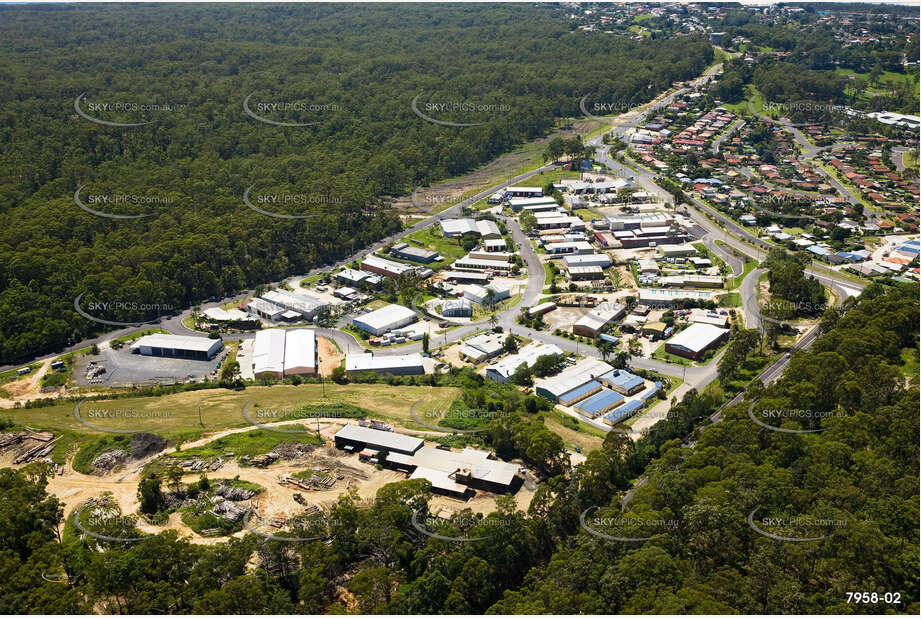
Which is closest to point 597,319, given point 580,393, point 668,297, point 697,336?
point 697,336

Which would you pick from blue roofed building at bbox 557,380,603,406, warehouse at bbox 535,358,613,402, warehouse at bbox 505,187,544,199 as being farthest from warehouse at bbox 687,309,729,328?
warehouse at bbox 505,187,544,199

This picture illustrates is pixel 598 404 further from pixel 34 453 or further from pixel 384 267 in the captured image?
pixel 34 453

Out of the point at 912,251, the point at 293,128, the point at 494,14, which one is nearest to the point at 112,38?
the point at 293,128

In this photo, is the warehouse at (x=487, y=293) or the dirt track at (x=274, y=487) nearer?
the dirt track at (x=274, y=487)

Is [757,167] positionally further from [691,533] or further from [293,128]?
[691,533]

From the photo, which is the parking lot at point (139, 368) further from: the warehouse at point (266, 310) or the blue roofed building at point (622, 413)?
the blue roofed building at point (622, 413)

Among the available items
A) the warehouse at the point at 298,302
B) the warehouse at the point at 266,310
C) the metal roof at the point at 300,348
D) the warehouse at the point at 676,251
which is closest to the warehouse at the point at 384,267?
the warehouse at the point at 298,302
